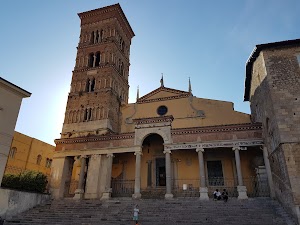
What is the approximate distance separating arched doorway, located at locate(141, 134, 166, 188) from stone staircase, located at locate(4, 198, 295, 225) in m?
4.07

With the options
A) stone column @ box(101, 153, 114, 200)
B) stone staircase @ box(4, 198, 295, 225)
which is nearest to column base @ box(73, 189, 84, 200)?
stone staircase @ box(4, 198, 295, 225)

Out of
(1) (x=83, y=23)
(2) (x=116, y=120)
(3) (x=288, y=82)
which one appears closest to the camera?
(3) (x=288, y=82)

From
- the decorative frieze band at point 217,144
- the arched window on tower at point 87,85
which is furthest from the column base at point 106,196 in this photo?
the arched window on tower at point 87,85

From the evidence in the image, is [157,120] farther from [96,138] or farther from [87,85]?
[87,85]

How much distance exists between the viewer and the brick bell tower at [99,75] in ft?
75.0

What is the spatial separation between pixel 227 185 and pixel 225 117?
5480 millimetres

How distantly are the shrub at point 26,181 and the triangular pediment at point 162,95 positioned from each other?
35.6 ft

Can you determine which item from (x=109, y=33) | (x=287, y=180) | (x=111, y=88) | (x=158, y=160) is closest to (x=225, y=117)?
(x=158, y=160)

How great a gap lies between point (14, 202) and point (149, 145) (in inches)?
419

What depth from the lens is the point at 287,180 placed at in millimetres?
11891

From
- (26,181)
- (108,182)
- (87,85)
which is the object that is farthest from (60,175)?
(87,85)

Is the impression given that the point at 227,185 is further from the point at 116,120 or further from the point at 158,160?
the point at 116,120

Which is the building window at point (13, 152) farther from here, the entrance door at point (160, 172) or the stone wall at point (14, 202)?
the entrance door at point (160, 172)

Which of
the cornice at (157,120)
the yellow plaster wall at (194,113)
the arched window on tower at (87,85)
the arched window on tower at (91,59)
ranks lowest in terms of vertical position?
the cornice at (157,120)
